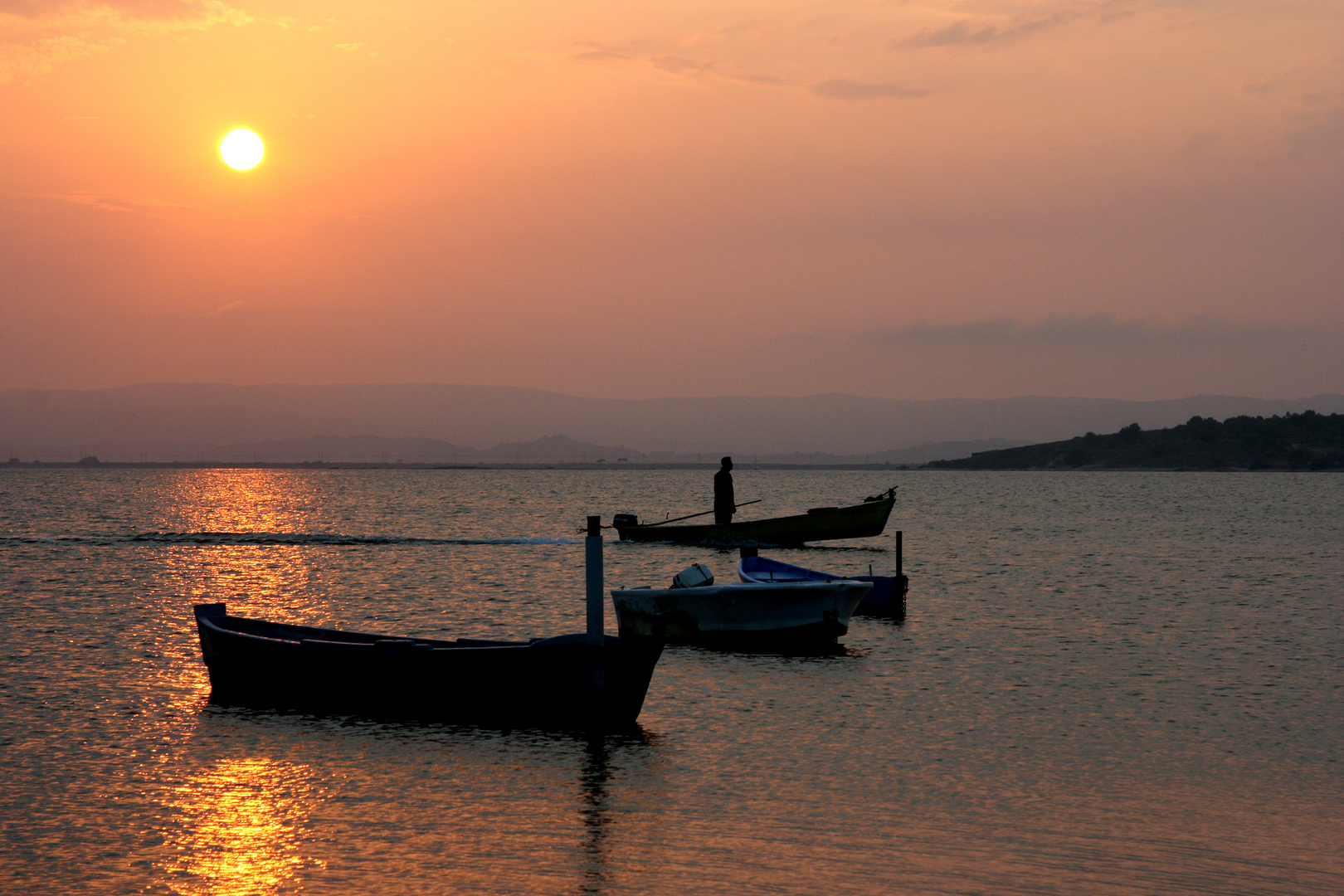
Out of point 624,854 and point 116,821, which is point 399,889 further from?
point 116,821

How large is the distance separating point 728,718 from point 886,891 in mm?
7683

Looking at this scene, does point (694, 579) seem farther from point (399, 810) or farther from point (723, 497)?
point (723, 497)

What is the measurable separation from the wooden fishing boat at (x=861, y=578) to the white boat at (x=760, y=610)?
2692 millimetres

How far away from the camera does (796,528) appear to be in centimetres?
5103

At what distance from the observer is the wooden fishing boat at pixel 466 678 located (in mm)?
17109

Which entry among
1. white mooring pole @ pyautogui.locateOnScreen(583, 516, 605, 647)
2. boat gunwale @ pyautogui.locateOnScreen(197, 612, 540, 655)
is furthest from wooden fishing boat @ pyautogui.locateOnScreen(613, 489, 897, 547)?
white mooring pole @ pyautogui.locateOnScreen(583, 516, 605, 647)

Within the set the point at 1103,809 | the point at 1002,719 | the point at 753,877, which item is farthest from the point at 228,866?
the point at 1002,719

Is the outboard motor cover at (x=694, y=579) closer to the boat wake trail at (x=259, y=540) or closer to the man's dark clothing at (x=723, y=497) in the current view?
the man's dark clothing at (x=723, y=497)

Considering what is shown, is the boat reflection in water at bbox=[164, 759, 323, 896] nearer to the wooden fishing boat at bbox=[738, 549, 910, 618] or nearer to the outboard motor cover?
the outboard motor cover

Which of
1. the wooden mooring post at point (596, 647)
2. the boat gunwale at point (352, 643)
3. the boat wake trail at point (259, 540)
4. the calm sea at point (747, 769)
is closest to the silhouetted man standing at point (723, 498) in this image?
the calm sea at point (747, 769)

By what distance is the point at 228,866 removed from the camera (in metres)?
11.4

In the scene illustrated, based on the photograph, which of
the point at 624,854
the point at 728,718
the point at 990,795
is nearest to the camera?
the point at 624,854

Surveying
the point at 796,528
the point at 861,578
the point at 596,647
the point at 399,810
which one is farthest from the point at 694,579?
the point at 796,528

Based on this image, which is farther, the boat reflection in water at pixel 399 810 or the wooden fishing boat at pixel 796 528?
the wooden fishing boat at pixel 796 528
